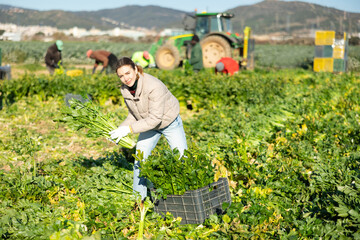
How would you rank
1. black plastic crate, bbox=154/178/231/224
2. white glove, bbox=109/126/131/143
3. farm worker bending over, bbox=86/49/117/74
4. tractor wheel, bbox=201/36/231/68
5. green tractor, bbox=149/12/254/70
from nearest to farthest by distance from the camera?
black plastic crate, bbox=154/178/231/224 → white glove, bbox=109/126/131/143 → farm worker bending over, bbox=86/49/117/74 → tractor wheel, bbox=201/36/231/68 → green tractor, bbox=149/12/254/70

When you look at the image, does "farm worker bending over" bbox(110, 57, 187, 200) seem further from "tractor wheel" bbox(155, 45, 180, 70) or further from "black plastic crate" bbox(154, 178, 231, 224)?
"tractor wheel" bbox(155, 45, 180, 70)

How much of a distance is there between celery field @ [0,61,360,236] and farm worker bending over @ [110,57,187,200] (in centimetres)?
21

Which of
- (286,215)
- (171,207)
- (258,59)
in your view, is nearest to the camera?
(286,215)

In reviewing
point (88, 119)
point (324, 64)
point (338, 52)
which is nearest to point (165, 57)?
point (324, 64)

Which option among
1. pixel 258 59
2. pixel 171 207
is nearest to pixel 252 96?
pixel 171 207

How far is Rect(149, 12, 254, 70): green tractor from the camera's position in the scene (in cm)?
1474

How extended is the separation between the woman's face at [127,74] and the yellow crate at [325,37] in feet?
46.8

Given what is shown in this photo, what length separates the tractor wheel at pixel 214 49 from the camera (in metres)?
14.6

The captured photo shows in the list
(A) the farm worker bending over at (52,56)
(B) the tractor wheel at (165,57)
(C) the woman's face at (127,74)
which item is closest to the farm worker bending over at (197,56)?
(B) the tractor wheel at (165,57)

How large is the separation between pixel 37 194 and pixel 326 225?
278cm

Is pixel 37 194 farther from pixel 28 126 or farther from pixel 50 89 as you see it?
pixel 50 89

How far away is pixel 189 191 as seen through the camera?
10.4 ft

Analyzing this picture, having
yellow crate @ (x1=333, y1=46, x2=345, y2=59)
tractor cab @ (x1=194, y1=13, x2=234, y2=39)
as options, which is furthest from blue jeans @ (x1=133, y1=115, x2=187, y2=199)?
yellow crate @ (x1=333, y1=46, x2=345, y2=59)

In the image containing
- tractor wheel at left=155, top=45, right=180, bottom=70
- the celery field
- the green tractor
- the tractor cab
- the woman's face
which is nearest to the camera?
the celery field
